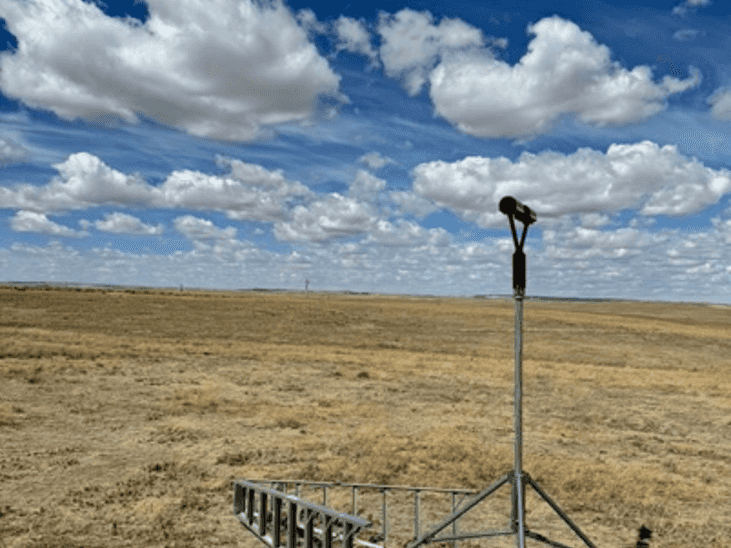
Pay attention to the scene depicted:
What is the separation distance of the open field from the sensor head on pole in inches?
359

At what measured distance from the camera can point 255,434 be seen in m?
19.3

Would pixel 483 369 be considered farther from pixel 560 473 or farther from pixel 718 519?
pixel 718 519

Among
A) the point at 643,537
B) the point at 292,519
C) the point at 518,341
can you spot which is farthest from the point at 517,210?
the point at 643,537

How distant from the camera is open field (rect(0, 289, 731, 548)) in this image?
12.3 meters

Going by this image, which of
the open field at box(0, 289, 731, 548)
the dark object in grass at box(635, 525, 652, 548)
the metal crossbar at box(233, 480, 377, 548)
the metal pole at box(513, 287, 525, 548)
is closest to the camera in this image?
the metal pole at box(513, 287, 525, 548)

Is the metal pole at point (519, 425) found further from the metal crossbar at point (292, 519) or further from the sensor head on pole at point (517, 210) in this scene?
the metal crossbar at point (292, 519)

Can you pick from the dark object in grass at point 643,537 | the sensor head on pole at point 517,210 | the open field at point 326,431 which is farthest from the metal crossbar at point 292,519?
the dark object in grass at point 643,537

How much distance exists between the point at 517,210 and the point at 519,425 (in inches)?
72.4

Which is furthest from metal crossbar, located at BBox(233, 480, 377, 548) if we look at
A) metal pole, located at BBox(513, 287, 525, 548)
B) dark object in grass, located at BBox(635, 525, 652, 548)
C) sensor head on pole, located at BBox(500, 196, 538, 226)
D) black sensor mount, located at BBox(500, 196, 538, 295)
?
dark object in grass, located at BBox(635, 525, 652, 548)

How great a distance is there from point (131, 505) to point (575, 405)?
66.8 ft

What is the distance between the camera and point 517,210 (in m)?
4.75

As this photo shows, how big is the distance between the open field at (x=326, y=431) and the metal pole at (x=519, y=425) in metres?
7.91

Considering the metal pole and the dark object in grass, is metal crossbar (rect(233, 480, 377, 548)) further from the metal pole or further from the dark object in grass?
the dark object in grass

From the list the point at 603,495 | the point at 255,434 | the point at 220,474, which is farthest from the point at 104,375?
the point at 603,495
